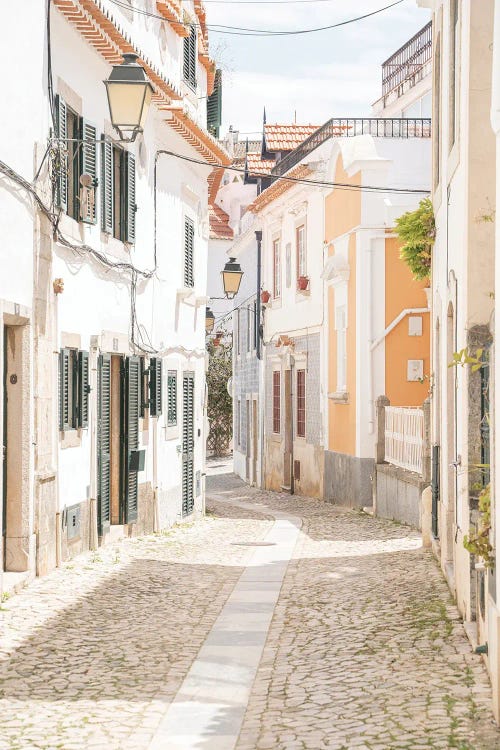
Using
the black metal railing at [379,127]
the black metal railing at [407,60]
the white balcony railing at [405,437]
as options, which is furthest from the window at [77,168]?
the black metal railing at [407,60]

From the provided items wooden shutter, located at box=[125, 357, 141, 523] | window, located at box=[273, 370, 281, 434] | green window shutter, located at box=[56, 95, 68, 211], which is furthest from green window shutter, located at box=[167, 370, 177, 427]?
window, located at box=[273, 370, 281, 434]

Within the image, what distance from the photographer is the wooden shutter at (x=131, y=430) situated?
14.1m

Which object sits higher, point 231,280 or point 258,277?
point 258,277

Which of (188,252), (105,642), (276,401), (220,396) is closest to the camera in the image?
(105,642)

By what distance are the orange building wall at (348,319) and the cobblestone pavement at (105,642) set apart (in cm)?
698

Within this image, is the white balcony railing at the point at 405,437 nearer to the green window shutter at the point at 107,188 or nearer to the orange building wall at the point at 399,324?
the orange building wall at the point at 399,324

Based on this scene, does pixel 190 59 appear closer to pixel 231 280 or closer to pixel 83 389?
pixel 231 280

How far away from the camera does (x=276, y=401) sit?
2758 cm

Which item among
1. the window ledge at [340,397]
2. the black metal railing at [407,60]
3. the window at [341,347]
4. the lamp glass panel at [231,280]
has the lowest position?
the window ledge at [340,397]

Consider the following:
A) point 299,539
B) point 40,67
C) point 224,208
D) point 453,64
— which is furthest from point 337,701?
point 224,208

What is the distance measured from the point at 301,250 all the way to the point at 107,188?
38.2ft

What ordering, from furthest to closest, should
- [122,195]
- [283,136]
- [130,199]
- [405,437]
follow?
[283,136], [405,437], [130,199], [122,195]

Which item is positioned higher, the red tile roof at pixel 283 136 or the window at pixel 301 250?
the red tile roof at pixel 283 136

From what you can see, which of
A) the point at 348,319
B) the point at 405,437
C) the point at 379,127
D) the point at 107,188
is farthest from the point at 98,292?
the point at 379,127
